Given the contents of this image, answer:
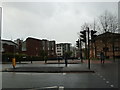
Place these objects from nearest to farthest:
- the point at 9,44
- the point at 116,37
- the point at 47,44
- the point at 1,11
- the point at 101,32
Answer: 1. the point at 1,11
2. the point at 116,37
3. the point at 101,32
4. the point at 9,44
5. the point at 47,44

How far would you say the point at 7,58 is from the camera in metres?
55.8

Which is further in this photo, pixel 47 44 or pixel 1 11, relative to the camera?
pixel 47 44

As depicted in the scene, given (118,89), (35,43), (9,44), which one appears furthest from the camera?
(35,43)

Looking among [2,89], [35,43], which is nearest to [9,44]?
[35,43]

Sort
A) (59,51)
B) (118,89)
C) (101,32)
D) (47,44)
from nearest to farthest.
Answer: (118,89)
(101,32)
(47,44)
(59,51)

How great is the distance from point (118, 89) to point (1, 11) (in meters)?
12.3

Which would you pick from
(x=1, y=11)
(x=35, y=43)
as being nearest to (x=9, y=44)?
(x=35, y=43)

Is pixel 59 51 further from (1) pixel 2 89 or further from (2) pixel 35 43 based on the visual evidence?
(1) pixel 2 89

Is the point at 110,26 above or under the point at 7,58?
above

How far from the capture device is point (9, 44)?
91.1 m

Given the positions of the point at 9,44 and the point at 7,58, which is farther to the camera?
the point at 9,44

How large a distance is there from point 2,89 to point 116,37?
136ft

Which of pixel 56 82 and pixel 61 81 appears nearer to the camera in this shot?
pixel 56 82

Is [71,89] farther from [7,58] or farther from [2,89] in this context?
[7,58]
